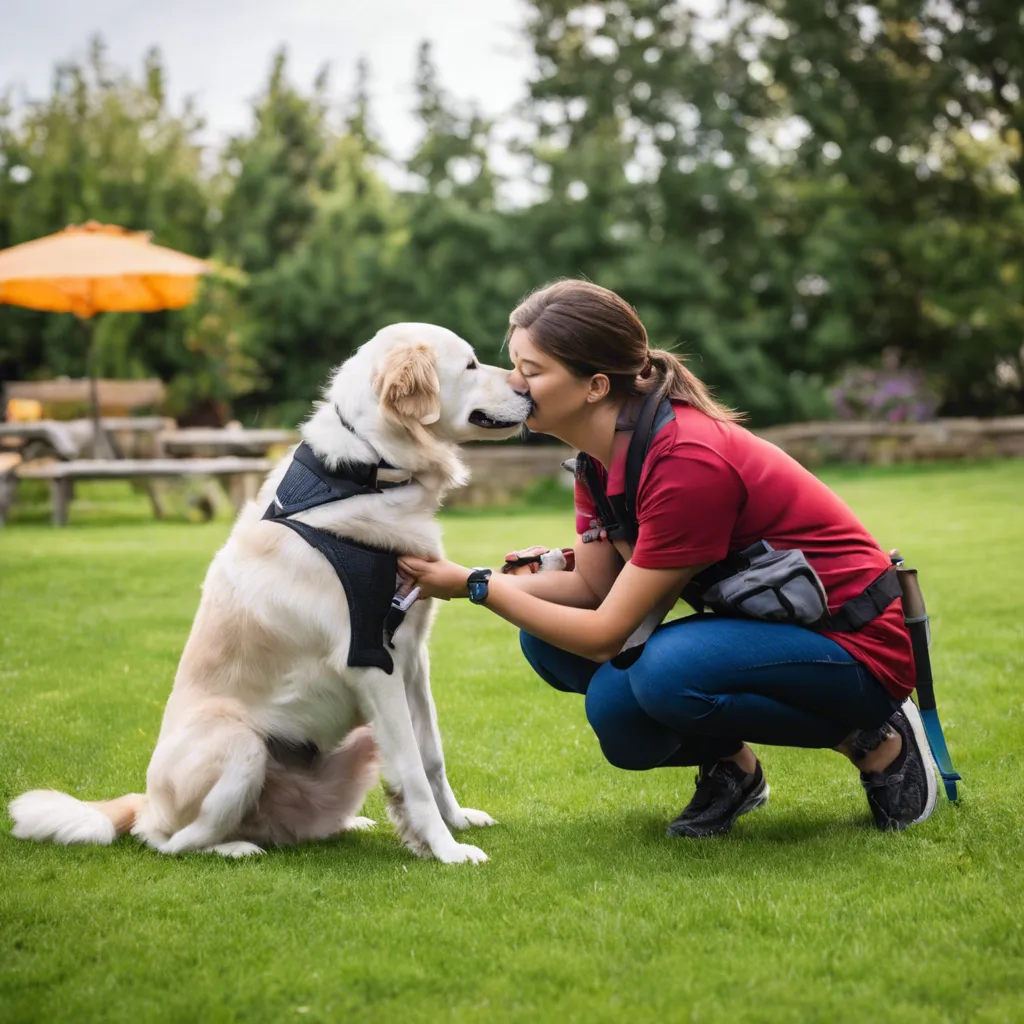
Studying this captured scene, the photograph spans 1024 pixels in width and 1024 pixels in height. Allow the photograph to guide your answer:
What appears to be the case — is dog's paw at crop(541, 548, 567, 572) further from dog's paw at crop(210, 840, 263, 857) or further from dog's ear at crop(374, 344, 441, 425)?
dog's paw at crop(210, 840, 263, 857)

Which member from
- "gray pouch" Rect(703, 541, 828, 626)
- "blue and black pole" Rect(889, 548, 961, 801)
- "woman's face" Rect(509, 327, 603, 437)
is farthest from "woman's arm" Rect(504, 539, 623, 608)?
"blue and black pole" Rect(889, 548, 961, 801)

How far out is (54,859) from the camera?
301 cm

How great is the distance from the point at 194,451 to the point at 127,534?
3.44 metres

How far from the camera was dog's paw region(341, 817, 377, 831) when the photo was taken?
3379 millimetres

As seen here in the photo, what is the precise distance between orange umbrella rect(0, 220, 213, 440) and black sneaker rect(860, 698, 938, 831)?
31.9ft

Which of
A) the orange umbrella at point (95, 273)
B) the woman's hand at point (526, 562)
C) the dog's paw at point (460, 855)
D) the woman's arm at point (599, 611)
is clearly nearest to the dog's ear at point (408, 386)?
the woman's arm at point (599, 611)

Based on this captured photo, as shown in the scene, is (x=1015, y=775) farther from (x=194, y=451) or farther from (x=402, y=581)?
(x=194, y=451)

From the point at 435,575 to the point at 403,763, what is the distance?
497 mm

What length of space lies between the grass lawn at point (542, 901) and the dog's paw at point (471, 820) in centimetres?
8

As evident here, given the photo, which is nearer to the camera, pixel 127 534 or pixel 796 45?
pixel 127 534

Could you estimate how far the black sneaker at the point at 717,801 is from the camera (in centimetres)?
316

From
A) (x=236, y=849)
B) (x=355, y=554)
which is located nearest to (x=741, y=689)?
(x=355, y=554)

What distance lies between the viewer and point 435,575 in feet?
9.83

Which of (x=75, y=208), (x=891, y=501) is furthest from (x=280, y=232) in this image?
(x=891, y=501)
